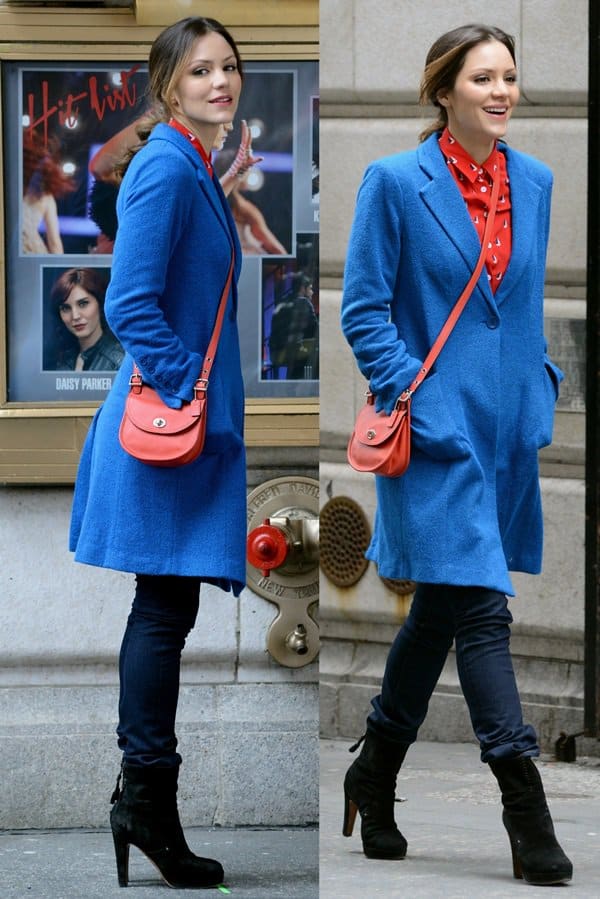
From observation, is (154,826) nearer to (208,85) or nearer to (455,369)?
(455,369)

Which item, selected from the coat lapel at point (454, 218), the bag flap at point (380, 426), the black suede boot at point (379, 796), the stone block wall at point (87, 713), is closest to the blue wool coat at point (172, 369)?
the bag flap at point (380, 426)

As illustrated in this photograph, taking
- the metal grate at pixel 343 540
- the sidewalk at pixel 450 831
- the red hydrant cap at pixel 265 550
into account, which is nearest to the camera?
the sidewalk at pixel 450 831

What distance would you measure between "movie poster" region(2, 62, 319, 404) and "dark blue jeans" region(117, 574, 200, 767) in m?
0.85

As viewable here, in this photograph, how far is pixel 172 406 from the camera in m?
3.34

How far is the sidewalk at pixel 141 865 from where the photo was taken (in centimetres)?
362

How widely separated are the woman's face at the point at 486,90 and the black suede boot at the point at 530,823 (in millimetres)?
1309

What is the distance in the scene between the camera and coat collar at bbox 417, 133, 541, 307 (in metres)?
3.73

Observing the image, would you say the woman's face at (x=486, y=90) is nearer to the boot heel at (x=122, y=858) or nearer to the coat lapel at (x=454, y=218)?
the coat lapel at (x=454, y=218)

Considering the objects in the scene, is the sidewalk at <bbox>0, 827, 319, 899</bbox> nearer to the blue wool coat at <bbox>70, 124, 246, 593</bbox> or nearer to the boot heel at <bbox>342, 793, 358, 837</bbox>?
the boot heel at <bbox>342, 793, 358, 837</bbox>

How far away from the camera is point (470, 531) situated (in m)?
3.70

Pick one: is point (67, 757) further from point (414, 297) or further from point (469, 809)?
point (414, 297)

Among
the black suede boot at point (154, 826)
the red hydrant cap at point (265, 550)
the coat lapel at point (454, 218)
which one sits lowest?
the black suede boot at point (154, 826)

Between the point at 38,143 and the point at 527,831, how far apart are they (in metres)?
1.95

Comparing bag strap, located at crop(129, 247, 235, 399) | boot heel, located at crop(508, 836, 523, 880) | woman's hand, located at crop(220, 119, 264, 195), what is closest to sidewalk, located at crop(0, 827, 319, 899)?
boot heel, located at crop(508, 836, 523, 880)
